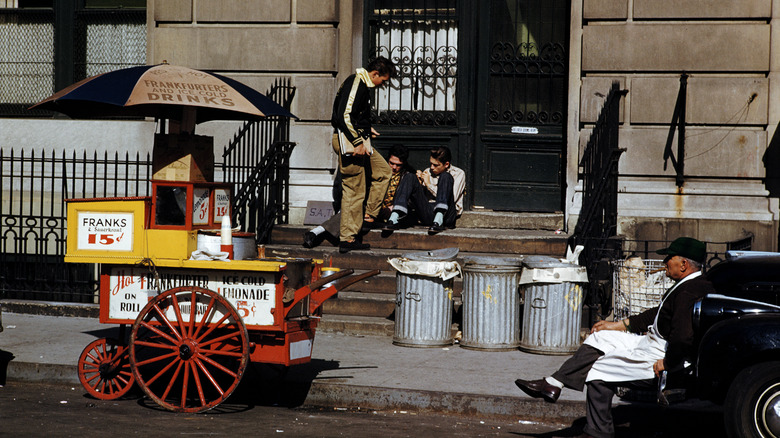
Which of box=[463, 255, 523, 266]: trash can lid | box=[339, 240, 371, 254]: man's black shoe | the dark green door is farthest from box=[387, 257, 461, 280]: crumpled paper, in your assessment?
the dark green door

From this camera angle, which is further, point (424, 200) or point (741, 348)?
point (424, 200)

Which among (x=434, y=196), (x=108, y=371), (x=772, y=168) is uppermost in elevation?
(x=772, y=168)

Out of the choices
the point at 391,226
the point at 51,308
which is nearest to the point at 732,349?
the point at 391,226

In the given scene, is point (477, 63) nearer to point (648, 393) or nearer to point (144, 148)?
point (144, 148)

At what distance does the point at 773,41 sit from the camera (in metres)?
11.1

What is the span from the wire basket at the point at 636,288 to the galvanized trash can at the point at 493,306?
1133 mm

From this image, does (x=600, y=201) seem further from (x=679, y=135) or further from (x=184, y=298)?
(x=184, y=298)

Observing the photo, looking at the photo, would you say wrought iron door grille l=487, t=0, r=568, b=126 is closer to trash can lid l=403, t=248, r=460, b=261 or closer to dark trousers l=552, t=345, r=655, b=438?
trash can lid l=403, t=248, r=460, b=261

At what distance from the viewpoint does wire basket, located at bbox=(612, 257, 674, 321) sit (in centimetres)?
826

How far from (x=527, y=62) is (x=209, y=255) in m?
6.26

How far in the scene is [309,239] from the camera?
1108cm

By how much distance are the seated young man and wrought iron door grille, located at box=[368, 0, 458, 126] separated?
35.8 inches

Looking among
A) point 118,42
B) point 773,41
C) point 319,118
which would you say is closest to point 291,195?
point 319,118

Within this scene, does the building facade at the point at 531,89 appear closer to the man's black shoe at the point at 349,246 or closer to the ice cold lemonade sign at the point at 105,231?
the man's black shoe at the point at 349,246
